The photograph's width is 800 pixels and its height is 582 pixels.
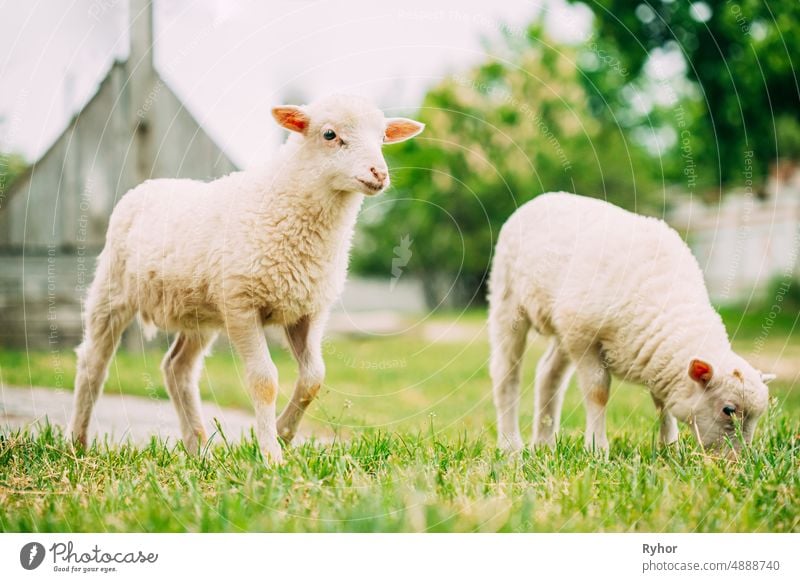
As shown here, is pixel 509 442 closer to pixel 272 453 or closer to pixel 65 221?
pixel 272 453

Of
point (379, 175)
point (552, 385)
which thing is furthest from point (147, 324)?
point (552, 385)

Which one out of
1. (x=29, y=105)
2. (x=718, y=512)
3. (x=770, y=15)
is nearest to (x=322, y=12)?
(x=29, y=105)

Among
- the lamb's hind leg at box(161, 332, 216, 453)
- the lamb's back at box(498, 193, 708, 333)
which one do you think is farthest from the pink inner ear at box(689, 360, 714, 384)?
the lamb's hind leg at box(161, 332, 216, 453)

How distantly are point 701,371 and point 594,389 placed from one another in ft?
2.14

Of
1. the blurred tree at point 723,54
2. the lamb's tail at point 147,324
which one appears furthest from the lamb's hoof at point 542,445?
the blurred tree at point 723,54

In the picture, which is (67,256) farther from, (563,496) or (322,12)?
(563,496)

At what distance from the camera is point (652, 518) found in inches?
127

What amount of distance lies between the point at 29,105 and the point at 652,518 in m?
4.57

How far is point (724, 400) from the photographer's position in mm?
3973
